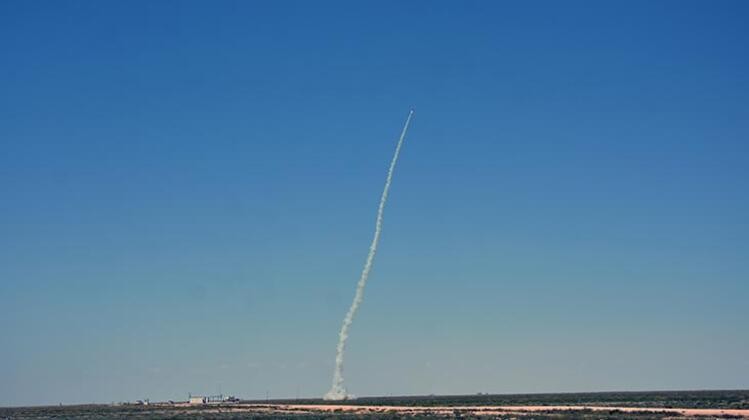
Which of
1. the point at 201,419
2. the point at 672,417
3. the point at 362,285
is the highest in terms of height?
the point at 362,285

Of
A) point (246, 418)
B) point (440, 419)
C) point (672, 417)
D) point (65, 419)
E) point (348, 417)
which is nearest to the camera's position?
point (672, 417)

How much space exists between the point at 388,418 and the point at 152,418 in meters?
33.5

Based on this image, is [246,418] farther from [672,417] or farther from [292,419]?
[672,417]

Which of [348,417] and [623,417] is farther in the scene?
[348,417]

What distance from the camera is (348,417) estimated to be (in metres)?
98.5

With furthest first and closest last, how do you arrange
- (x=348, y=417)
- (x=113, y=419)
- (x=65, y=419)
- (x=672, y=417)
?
(x=65, y=419) < (x=113, y=419) < (x=348, y=417) < (x=672, y=417)

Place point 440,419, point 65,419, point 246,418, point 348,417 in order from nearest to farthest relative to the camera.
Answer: point 440,419 → point 348,417 → point 246,418 → point 65,419

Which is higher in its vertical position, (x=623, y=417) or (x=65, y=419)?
(x=65, y=419)

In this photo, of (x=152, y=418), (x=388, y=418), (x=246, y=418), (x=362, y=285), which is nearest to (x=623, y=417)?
(x=388, y=418)

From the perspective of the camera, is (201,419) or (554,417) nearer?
(554,417)

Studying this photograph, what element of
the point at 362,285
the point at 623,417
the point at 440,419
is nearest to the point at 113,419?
the point at 362,285

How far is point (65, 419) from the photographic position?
119 metres

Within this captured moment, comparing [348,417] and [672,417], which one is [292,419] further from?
[672,417]

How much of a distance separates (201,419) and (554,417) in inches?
1662
